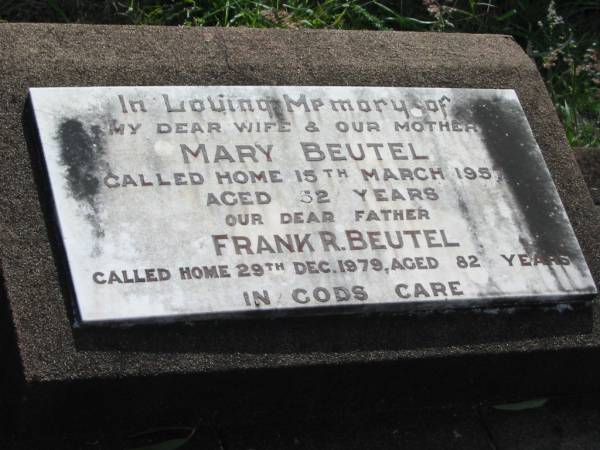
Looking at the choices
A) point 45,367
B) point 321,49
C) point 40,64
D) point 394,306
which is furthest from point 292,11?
point 45,367

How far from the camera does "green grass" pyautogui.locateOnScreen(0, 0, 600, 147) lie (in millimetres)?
3785

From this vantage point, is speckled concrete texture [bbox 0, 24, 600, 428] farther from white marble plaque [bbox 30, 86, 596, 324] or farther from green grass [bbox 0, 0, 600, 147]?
green grass [bbox 0, 0, 600, 147]

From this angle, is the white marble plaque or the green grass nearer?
the white marble plaque

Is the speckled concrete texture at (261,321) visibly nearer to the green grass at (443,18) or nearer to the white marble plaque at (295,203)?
the white marble plaque at (295,203)

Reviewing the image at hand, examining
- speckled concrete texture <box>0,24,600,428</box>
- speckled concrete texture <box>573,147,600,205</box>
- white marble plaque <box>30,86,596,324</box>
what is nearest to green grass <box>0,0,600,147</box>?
speckled concrete texture <box>573,147,600,205</box>

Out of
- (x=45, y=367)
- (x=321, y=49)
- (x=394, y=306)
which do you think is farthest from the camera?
(x=321, y=49)

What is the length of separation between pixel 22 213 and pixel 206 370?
0.54 m

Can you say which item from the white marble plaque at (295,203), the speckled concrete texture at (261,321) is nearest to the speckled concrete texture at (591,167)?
the speckled concrete texture at (261,321)

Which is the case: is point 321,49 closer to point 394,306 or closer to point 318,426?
point 394,306

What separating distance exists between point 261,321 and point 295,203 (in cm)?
30

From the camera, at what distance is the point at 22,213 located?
253cm

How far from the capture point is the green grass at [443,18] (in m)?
3.79

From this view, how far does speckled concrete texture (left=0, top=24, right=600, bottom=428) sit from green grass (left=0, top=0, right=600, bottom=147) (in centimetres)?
72

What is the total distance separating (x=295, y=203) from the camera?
266 cm
